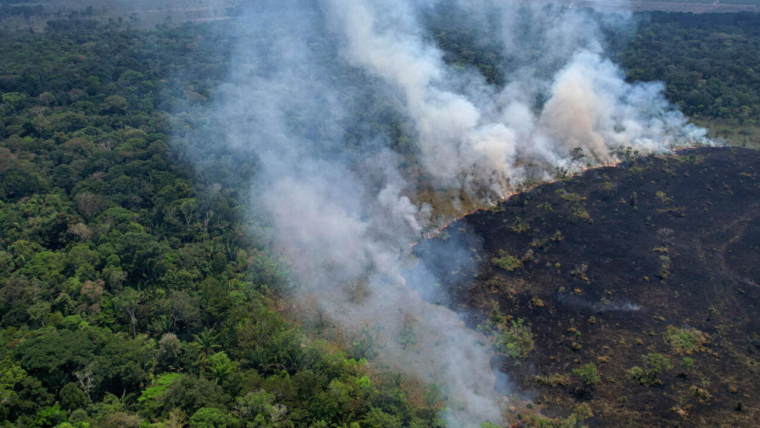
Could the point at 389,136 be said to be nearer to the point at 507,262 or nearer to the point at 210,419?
the point at 507,262

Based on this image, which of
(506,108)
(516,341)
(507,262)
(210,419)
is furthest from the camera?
(506,108)

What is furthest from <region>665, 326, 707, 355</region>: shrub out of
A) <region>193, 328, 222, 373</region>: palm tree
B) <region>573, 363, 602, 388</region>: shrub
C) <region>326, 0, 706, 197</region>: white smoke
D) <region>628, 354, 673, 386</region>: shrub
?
<region>193, 328, 222, 373</region>: palm tree

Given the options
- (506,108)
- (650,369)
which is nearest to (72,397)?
(650,369)

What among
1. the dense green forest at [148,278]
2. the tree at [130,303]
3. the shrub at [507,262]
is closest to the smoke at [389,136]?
the dense green forest at [148,278]

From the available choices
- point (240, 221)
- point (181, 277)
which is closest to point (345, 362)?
point (181, 277)

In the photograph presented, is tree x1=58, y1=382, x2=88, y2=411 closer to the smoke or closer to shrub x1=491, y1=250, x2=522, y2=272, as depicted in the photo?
the smoke

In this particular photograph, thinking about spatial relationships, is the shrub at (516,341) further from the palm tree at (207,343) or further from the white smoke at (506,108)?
the white smoke at (506,108)

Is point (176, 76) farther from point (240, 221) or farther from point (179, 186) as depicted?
point (240, 221)
